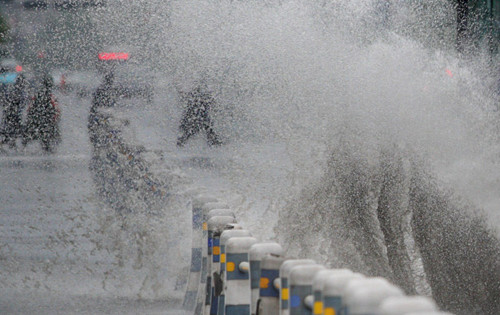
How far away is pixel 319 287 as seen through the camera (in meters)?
3.55

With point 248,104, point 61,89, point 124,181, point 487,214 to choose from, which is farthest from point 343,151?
point 61,89

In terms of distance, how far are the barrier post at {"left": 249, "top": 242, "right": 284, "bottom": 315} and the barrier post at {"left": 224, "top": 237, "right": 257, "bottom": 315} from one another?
9.0 inches

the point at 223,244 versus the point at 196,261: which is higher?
the point at 223,244

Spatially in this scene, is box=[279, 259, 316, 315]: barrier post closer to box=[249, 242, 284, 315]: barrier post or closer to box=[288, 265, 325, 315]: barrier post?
box=[288, 265, 325, 315]: barrier post

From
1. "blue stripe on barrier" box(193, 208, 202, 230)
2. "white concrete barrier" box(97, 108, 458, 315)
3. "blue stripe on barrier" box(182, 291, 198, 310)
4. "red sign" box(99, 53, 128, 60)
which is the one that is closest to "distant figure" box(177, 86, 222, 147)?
"red sign" box(99, 53, 128, 60)

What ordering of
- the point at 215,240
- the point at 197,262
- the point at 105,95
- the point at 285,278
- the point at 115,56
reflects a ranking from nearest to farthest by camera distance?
the point at 285,278 < the point at 215,240 < the point at 197,262 < the point at 115,56 < the point at 105,95

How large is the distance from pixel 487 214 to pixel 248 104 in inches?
198

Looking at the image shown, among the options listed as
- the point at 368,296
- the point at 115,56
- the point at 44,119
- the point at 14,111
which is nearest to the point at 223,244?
the point at 368,296

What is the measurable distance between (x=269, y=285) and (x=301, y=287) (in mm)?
660

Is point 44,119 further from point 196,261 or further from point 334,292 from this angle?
point 334,292

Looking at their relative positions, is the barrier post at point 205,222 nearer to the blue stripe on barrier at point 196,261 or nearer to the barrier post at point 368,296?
the blue stripe on barrier at point 196,261

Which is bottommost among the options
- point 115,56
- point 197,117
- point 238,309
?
point 238,309

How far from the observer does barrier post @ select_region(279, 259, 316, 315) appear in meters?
4.04

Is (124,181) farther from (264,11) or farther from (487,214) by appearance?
(487,214)
